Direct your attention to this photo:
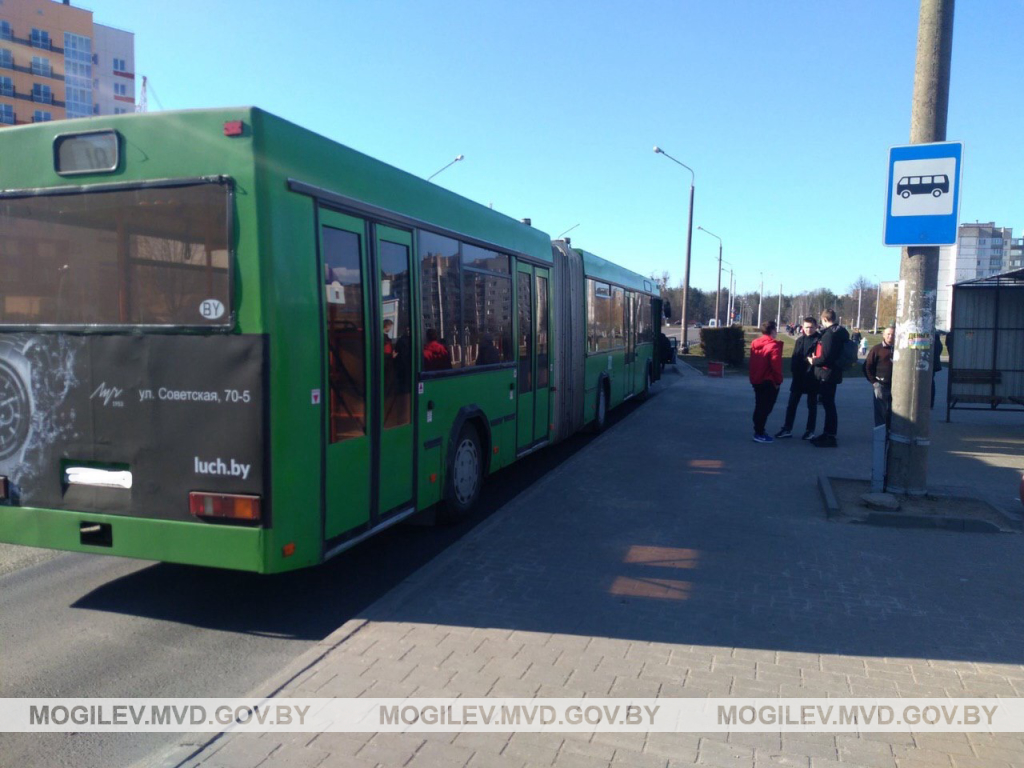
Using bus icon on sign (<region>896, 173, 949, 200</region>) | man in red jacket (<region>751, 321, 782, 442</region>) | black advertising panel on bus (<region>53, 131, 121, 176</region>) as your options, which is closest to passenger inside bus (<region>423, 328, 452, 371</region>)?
black advertising panel on bus (<region>53, 131, 121, 176</region>)

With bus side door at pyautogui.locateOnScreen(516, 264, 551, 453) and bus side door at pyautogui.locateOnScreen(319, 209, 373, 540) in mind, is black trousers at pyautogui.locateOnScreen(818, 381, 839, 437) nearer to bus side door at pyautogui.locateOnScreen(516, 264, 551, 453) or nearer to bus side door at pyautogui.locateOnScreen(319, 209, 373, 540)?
bus side door at pyautogui.locateOnScreen(516, 264, 551, 453)

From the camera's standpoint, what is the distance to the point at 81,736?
153 inches

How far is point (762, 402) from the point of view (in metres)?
12.8

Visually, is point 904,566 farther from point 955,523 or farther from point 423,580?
point 423,580

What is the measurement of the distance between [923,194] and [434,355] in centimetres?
526

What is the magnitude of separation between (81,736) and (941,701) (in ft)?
14.6

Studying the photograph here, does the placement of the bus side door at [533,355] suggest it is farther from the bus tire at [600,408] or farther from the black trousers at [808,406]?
the black trousers at [808,406]

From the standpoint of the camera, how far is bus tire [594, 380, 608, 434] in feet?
45.1

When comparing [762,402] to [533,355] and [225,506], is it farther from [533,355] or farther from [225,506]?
[225,506]

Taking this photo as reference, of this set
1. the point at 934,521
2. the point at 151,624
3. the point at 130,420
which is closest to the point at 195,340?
the point at 130,420

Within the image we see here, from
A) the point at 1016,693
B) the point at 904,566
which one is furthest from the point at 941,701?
the point at 904,566

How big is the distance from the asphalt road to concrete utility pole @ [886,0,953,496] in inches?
187

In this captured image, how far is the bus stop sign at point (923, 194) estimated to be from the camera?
25.5 ft

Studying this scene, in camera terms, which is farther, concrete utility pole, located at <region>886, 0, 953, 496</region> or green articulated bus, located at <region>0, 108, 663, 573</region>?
concrete utility pole, located at <region>886, 0, 953, 496</region>
